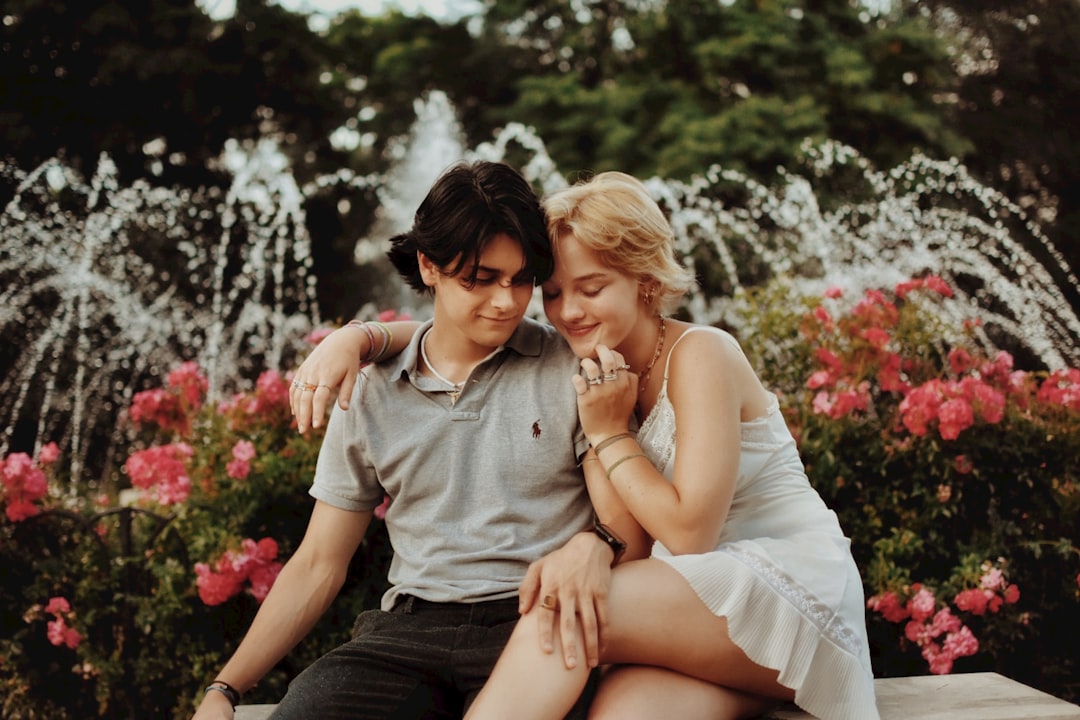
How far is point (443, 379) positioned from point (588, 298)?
35 cm

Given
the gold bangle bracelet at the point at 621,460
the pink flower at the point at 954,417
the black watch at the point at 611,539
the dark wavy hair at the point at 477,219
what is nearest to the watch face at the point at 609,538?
the black watch at the point at 611,539

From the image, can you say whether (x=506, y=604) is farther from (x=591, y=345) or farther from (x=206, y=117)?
(x=206, y=117)

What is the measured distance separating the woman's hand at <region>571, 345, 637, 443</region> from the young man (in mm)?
93

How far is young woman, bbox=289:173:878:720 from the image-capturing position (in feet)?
6.35

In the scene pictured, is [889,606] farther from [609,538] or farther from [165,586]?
[165,586]

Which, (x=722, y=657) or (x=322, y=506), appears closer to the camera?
(x=722, y=657)

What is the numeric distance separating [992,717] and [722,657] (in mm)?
629

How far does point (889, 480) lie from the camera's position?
3.47m

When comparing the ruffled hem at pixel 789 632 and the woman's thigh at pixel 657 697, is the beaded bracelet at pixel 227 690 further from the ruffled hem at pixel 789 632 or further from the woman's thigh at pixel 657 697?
the ruffled hem at pixel 789 632

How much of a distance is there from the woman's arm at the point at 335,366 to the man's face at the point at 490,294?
0.20m

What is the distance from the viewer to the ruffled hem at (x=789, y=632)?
6.51 ft

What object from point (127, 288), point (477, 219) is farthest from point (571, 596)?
point (127, 288)

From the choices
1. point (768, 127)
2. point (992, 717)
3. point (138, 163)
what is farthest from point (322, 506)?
point (138, 163)

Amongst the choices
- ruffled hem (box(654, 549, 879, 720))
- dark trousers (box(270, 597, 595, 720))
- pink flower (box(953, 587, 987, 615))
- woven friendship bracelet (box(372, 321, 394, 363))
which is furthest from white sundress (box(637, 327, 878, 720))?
pink flower (box(953, 587, 987, 615))
